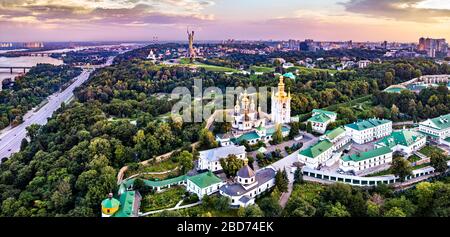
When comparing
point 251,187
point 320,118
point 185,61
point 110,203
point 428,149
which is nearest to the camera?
point 110,203

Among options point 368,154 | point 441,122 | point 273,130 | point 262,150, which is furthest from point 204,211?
point 441,122

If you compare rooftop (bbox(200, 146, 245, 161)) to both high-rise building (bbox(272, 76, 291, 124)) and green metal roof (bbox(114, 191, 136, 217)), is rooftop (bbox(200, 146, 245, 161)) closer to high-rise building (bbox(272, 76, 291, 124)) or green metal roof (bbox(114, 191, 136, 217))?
green metal roof (bbox(114, 191, 136, 217))

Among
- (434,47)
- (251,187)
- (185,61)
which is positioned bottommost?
(251,187)

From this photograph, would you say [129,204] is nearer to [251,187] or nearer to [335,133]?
[251,187]

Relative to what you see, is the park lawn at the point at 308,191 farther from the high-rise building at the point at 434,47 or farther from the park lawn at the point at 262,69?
the high-rise building at the point at 434,47

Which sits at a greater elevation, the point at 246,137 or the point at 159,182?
the point at 246,137

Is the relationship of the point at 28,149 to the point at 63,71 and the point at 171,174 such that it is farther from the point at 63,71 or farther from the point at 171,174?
the point at 63,71

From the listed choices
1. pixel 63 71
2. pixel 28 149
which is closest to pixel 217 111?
pixel 28 149

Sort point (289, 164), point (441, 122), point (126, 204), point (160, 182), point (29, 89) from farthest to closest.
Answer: point (29, 89)
point (441, 122)
point (289, 164)
point (160, 182)
point (126, 204)

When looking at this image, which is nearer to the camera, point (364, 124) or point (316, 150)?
point (316, 150)
